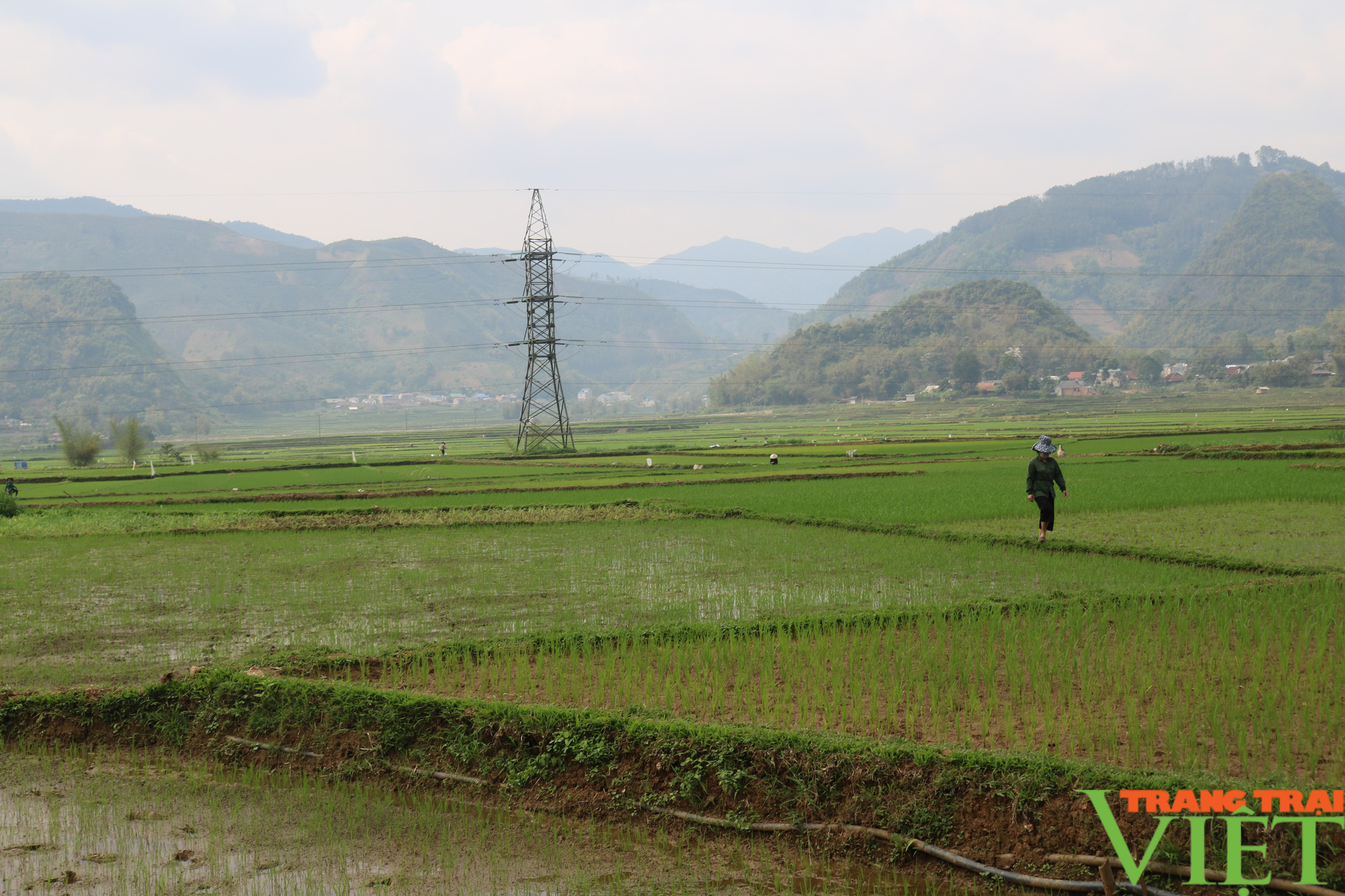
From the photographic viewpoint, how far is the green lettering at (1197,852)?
391 centimetres

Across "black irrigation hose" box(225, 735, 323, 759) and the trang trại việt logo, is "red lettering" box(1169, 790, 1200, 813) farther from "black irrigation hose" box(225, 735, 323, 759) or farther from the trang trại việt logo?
"black irrigation hose" box(225, 735, 323, 759)

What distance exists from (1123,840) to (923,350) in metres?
113

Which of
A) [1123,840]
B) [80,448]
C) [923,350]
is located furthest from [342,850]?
[923,350]

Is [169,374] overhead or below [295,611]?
overhead

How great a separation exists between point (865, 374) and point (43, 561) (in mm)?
102446

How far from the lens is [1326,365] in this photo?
298ft

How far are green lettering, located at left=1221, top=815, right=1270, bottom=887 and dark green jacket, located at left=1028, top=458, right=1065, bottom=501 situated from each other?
27.9 ft

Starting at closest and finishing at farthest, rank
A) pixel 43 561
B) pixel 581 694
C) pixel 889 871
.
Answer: pixel 889 871 → pixel 581 694 → pixel 43 561

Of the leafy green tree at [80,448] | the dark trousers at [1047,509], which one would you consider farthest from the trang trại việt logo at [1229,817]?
the leafy green tree at [80,448]

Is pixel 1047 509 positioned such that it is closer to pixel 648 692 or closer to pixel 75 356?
pixel 648 692

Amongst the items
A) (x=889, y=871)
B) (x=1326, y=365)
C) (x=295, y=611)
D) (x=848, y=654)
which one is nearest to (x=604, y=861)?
(x=889, y=871)

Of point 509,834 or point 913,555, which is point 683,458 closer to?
point 913,555

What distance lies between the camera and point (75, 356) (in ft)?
410

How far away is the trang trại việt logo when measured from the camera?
3.97m
